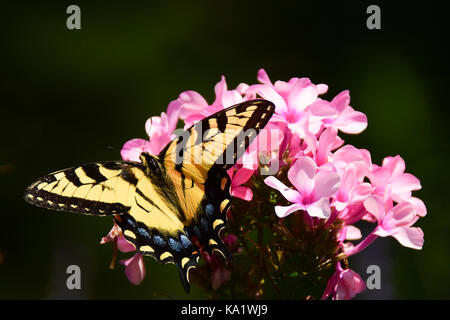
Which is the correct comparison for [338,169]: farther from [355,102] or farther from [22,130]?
[22,130]

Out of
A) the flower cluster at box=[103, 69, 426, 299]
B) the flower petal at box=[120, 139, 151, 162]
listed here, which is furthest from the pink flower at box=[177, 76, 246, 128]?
the flower petal at box=[120, 139, 151, 162]

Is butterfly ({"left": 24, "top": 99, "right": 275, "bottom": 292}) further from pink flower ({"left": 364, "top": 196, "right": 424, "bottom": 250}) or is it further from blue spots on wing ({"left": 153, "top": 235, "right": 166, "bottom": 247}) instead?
pink flower ({"left": 364, "top": 196, "right": 424, "bottom": 250})

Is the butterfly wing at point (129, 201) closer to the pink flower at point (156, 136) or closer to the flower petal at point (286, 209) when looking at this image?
the pink flower at point (156, 136)

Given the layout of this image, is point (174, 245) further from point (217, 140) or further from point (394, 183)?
point (394, 183)

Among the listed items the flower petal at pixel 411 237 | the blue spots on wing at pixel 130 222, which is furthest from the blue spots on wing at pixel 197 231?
the flower petal at pixel 411 237

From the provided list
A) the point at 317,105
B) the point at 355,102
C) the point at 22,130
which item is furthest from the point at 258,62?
the point at 317,105

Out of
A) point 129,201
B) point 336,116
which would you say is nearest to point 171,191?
point 129,201
